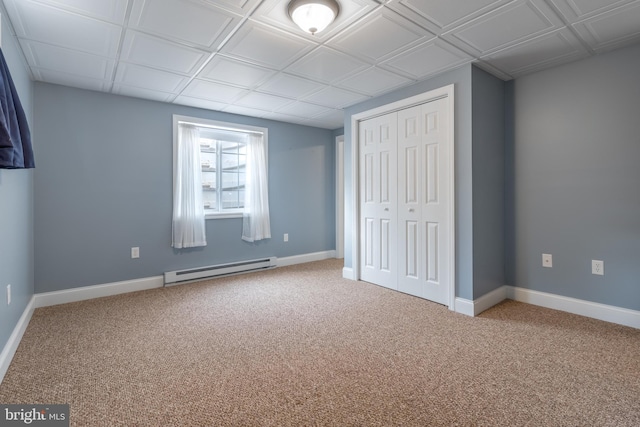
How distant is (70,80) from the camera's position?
10.2 feet

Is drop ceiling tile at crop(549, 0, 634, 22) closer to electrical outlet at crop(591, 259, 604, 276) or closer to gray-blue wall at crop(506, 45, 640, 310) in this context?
gray-blue wall at crop(506, 45, 640, 310)

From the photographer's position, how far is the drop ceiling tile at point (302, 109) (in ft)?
13.1

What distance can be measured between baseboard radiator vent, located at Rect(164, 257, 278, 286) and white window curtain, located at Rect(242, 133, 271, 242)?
0.35 metres

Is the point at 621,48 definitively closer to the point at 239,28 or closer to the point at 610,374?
the point at 610,374

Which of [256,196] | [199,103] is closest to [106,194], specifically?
[199,103]

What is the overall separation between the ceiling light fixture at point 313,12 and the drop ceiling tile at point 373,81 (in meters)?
0.99

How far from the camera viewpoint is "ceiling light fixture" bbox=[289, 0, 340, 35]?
1.88m

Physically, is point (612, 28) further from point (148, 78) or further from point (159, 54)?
point (148, 78)

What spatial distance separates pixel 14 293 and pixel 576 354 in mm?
3948

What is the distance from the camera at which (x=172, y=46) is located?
2.43 meters

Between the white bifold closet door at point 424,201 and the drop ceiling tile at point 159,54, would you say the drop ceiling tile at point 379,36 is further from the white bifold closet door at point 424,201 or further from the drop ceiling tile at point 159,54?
the drop ceiling tile at point 159,54

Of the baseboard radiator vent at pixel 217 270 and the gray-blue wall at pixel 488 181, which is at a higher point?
the gray-blue wall at pixel 488 181

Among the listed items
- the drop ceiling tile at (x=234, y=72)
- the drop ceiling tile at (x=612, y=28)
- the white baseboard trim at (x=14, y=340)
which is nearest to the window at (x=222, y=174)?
the drop ceiling tile at (x=234, y=72)

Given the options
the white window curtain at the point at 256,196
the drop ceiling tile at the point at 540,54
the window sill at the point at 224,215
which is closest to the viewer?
the drop ceiling tile at the point at 540,54
